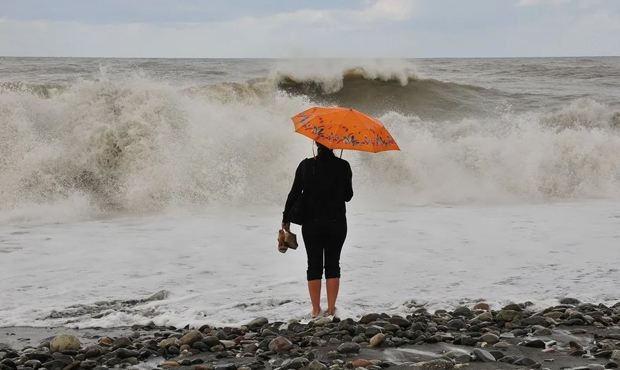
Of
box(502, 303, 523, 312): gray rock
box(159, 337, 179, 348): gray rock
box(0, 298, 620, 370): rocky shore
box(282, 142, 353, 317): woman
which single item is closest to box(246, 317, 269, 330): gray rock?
box(0, 298, 620, 370): rocky shore

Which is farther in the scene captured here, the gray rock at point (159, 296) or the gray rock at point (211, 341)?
the gray rock at point (159, 296)

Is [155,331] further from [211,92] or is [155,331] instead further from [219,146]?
[211,92]

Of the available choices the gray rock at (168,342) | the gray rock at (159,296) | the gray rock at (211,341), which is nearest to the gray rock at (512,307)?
the gray rock at (211,341)

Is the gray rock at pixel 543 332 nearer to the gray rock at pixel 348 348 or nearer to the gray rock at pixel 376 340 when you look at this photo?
the gray rock at pixel 376 340

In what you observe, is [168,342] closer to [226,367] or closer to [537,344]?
[226,367]

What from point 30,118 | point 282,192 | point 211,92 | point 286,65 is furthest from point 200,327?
point 286,65

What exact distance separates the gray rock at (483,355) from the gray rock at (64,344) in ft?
8.92

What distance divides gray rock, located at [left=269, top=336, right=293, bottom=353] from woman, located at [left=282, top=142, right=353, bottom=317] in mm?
997

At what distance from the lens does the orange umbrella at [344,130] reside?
18.7 ft

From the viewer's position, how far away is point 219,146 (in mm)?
14031

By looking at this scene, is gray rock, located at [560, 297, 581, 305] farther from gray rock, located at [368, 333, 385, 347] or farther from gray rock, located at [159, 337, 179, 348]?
gray rock, located at [159, 337, 179, 348]

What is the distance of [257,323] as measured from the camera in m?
5.82

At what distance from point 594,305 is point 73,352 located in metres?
4.22

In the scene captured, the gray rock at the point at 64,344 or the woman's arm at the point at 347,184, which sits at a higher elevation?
the woman's arm at the point at 347,184
